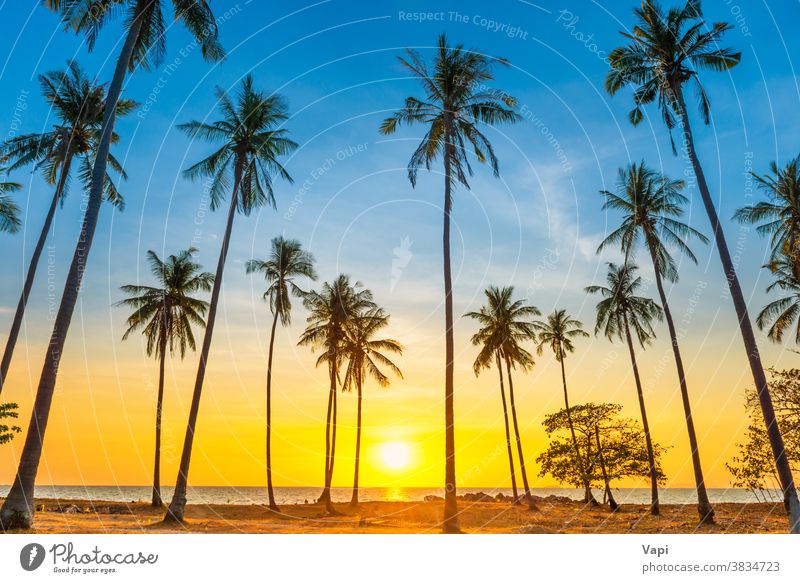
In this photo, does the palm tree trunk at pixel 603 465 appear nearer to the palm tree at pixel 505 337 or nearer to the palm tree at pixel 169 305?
the palm tree at pixel 505 337

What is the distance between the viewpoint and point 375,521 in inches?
1200

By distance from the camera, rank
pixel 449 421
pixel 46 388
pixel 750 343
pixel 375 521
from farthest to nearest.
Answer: pixel 375 521, pixel 449 421, pixel 750 343, pixel 46 388

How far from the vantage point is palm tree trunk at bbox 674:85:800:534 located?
14.9 m

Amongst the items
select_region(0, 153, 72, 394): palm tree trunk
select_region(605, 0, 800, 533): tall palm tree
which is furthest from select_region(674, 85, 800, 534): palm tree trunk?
select_region(0, 153, 72, 394): palm tree trunk

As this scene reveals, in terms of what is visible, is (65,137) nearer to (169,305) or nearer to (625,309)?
(169,305)

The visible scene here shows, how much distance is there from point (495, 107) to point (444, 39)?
3.76 m

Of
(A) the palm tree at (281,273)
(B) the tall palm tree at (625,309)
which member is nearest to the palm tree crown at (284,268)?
(A) the palm tree at (281,273)

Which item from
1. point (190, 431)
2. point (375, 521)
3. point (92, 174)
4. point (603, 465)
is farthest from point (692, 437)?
point (92, 174)

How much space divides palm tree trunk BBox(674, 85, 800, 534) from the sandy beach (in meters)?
8.53

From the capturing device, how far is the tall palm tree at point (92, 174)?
14000 millimetres

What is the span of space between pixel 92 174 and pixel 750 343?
831 inches

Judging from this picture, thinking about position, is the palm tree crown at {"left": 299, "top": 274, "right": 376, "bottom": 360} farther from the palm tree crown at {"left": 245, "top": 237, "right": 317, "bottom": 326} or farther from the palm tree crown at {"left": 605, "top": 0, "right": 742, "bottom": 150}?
the palm tree crown at {"left": 605, "top": 0, "right": 742, "bottom": 150}

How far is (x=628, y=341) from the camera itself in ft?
113

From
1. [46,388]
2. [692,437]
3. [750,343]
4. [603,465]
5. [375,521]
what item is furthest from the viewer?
[603,465]
